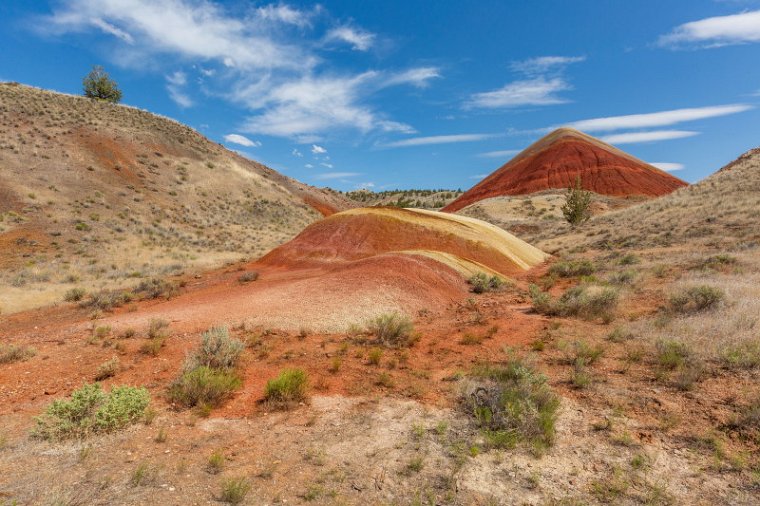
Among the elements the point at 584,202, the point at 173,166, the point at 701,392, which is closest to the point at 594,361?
the point at 701,392

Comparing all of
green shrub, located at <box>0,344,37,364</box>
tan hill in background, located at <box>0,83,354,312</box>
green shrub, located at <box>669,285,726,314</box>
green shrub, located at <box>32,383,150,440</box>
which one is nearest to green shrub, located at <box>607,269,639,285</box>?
green shrub, located at <box>669,285,726,314</box>

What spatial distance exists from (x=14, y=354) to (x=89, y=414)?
16.3 feet

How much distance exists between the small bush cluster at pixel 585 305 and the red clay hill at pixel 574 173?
5778 centimetres

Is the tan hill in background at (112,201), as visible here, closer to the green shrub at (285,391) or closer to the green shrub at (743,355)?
the green shrub at (285,391)

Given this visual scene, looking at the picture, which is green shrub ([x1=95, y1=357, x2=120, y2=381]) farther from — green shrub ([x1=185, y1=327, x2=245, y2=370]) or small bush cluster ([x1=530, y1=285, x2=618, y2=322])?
small bush cluster ([x1=530, y1=285, x2=618, y2=322])

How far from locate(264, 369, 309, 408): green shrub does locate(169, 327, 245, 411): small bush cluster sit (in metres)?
0.90

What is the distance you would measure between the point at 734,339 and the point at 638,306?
381cm

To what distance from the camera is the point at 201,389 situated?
7.21m

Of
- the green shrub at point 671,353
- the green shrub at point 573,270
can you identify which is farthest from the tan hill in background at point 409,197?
the green shrub at point 671,353

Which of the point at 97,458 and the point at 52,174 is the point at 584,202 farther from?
the point at 52,174

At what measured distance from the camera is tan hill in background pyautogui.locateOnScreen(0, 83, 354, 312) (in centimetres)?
2383

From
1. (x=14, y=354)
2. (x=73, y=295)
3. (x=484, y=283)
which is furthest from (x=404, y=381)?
(x=73, y=295)

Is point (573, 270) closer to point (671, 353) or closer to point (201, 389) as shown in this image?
point (671, 353)

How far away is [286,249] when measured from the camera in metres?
22.7
